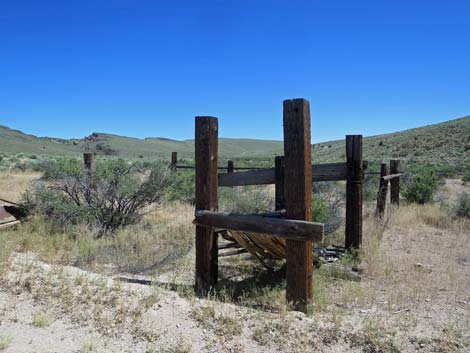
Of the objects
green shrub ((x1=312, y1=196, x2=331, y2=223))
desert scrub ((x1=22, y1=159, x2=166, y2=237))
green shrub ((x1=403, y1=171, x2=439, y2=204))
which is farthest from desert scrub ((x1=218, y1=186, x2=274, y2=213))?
green shrub ((x1=403, y1=171, x2=439, y2=204))

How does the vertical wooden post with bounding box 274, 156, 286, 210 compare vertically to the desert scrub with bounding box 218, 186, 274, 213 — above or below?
above

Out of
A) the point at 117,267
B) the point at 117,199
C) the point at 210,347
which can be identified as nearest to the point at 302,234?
the point at 210,347

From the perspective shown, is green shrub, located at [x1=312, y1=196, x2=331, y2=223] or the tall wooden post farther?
the tall wooden post

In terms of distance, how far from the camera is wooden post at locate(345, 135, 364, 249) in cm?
585

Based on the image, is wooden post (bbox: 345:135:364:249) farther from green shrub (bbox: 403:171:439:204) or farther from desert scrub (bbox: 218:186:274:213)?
green shrub (bbox: 403:171:439:204)

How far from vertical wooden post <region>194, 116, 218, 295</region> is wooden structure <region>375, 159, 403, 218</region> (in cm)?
527

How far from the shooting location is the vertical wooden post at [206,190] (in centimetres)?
457

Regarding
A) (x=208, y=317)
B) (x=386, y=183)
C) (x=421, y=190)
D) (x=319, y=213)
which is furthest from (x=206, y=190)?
(x=421, y=190)

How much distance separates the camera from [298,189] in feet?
12.5

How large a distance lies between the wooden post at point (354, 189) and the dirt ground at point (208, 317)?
841 millimetres

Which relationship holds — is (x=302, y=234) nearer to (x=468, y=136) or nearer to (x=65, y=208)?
(x=65, y=208)

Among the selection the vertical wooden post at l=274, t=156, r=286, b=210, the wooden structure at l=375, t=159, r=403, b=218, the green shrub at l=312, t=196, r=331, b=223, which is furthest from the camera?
the wooden structure at l=375, t=159, r=403, b=218

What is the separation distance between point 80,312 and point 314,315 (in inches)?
89.3

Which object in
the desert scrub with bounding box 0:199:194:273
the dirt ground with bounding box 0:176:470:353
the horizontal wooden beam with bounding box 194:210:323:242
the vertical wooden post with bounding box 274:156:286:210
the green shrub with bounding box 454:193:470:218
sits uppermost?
the vertical wooden post with bounding box 274:156:286:210
